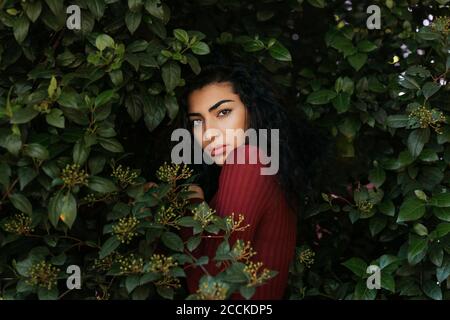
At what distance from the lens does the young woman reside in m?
2.06

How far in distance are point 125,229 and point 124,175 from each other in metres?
0.18

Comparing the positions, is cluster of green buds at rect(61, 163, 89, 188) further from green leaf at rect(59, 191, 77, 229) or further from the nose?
the nose

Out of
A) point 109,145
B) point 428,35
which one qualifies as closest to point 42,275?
point 109,145

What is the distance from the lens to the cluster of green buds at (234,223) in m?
1.87

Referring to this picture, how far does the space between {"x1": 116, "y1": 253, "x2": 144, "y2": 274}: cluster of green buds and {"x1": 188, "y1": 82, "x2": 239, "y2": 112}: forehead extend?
567 mm

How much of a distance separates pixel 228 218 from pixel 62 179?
0.43 meters

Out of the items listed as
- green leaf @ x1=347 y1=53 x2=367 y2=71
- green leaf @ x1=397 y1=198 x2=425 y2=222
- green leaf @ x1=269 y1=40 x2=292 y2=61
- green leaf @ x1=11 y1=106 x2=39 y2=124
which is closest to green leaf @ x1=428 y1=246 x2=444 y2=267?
green leaf @ x1=397 y1=198 x2=425 y2=222

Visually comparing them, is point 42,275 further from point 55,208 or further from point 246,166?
point 246,166

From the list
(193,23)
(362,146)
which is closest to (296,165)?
(362,146)

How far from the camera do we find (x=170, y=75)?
2.02 metres

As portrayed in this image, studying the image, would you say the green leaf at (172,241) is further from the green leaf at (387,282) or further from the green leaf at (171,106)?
the green leaf at (387,282)

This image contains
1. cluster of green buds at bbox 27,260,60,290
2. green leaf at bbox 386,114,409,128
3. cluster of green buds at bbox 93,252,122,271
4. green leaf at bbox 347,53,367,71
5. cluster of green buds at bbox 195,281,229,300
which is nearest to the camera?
cluster of green buds at bbox 195,281,229,300

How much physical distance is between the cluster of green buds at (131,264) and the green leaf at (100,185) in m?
0.18

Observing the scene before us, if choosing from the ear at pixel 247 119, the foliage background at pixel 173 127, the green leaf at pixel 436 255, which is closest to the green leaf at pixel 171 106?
the foliage background at pixel 173 127
